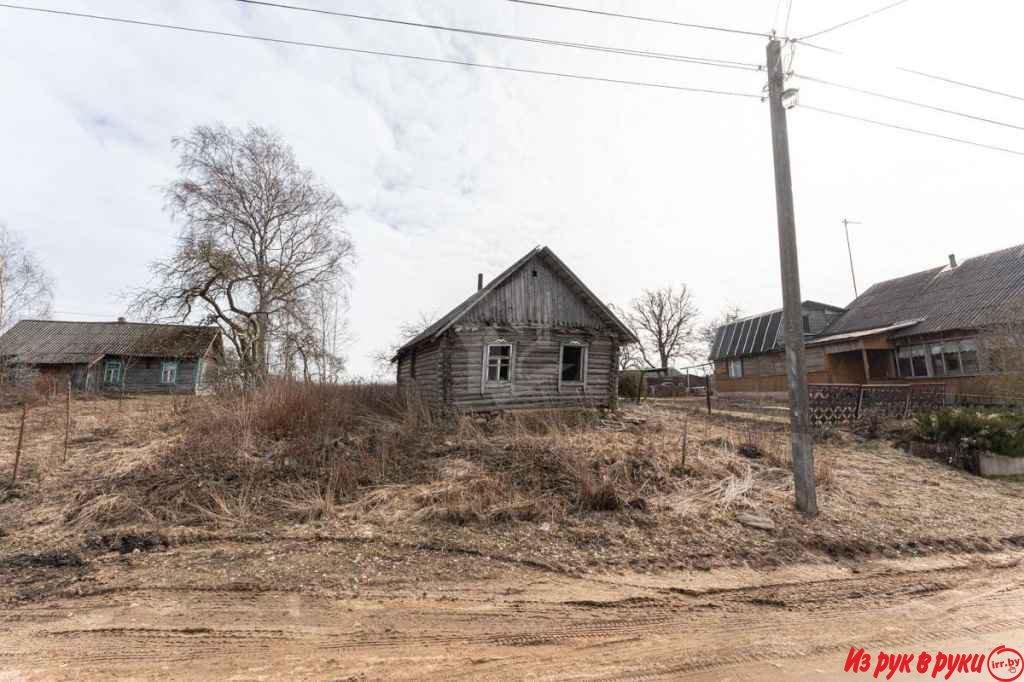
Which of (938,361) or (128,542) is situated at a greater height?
(938,361)

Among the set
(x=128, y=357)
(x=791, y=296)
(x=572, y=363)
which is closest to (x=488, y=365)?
(x=572, y=363)

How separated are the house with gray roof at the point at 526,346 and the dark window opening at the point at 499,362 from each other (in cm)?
3

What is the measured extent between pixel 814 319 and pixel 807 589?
2838 cm

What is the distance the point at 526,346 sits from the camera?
1577cm

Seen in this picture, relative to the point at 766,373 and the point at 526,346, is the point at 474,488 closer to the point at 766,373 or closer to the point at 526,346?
the point at 526,346

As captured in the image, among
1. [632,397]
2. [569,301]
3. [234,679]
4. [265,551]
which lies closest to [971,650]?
[234,679]

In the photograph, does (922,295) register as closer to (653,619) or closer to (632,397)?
(632,397)

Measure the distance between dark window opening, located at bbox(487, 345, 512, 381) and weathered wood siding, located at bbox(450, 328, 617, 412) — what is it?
21 cm

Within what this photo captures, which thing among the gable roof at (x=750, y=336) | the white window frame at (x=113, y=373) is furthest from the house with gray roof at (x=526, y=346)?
the white window frame at (x=113, y=373)

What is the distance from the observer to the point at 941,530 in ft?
20.0

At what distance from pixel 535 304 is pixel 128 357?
3029 centimetres

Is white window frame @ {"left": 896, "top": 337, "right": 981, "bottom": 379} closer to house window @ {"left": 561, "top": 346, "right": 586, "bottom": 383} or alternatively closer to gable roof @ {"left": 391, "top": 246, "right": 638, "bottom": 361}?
gable roof @ {"left": 391, "top": 246, "right": 638, "bottom": 361}

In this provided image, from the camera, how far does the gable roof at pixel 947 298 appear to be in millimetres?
18453

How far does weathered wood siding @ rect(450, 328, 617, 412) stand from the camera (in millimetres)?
14836
